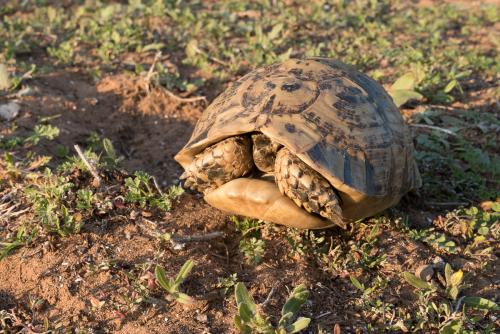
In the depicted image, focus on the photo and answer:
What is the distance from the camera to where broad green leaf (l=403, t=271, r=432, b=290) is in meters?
3.08

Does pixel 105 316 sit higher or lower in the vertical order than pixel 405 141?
lower

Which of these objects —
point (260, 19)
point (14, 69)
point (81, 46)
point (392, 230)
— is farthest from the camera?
point (260, 19)

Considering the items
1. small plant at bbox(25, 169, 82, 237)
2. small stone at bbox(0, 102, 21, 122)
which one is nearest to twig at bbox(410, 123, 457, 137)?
small plant at bbox(25, 169, 82, 237)

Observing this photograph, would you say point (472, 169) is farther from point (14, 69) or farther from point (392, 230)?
point (14, 69)

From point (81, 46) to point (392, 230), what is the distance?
4340 mm

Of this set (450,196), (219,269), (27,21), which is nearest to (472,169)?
(450,196)

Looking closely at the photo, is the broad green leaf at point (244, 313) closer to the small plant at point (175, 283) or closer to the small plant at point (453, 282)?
the small plant at point (175, 283)

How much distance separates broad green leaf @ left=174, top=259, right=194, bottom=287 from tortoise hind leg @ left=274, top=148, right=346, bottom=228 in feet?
2.50

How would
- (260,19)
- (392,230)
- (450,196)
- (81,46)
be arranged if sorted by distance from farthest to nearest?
(260,19), (81,46), (450,196), (392,230)

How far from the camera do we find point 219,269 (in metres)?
3.23

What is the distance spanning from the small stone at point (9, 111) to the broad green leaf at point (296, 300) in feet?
10.4

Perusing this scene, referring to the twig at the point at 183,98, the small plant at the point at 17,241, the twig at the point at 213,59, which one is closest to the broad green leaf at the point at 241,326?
the small plant at the point at 17,241

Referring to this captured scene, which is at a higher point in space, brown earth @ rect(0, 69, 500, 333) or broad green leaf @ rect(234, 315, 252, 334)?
broad green leaf @ rect(234, 315, 252, 334)

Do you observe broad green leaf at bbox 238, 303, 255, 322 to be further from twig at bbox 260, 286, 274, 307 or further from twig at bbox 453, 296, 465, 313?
twig at bbox 453, 296, 465, 313
